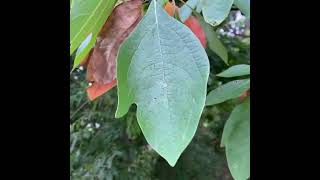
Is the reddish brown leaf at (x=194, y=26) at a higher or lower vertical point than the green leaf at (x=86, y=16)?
lower

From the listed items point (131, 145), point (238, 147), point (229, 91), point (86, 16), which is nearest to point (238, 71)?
point (229, 91)

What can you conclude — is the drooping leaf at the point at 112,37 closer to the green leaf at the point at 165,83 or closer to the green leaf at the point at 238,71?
the green leaf at the point at 165,83

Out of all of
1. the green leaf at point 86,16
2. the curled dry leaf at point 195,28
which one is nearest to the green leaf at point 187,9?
the curled dry leaf at point 195,28

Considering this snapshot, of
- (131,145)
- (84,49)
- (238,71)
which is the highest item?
(84,49)

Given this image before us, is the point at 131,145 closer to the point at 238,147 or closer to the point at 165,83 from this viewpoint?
the point at 238,147

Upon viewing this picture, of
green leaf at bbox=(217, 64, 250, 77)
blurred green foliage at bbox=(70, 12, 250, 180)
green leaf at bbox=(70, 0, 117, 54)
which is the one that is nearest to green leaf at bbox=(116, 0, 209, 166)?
green leaf at bbox=(70, 0, 117, 54)
